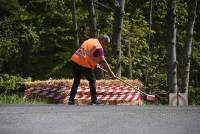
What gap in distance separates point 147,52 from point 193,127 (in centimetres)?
2893

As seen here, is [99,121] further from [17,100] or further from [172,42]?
[172,42]

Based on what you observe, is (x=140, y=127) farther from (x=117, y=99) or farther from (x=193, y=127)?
(x=117, y=99)

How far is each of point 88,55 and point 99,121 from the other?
217 inches

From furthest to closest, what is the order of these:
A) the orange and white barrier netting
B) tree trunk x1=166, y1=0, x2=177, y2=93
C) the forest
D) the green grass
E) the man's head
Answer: the forest → tree trunk x1=166, y1=0, x2=177, y2=93 → the orange and white barrier netting → the green grass → the man's head

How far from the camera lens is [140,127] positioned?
842cm

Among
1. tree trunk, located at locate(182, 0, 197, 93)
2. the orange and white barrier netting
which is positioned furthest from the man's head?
tree trunk, located at locate(182, 0, 197, 93)

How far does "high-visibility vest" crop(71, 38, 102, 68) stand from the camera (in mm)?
14039

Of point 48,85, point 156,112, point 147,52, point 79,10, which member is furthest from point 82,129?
point 147,52

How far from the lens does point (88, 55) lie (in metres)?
14.2

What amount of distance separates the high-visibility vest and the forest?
31.1ft

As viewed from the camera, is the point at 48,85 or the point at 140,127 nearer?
the point at 140,127

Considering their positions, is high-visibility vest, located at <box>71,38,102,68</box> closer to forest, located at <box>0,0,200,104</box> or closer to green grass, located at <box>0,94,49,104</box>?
green grass, located at <box>0,94,49,104</box>

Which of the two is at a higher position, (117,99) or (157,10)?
(157,10)

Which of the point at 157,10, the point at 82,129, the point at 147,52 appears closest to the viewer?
the point at 82,129
